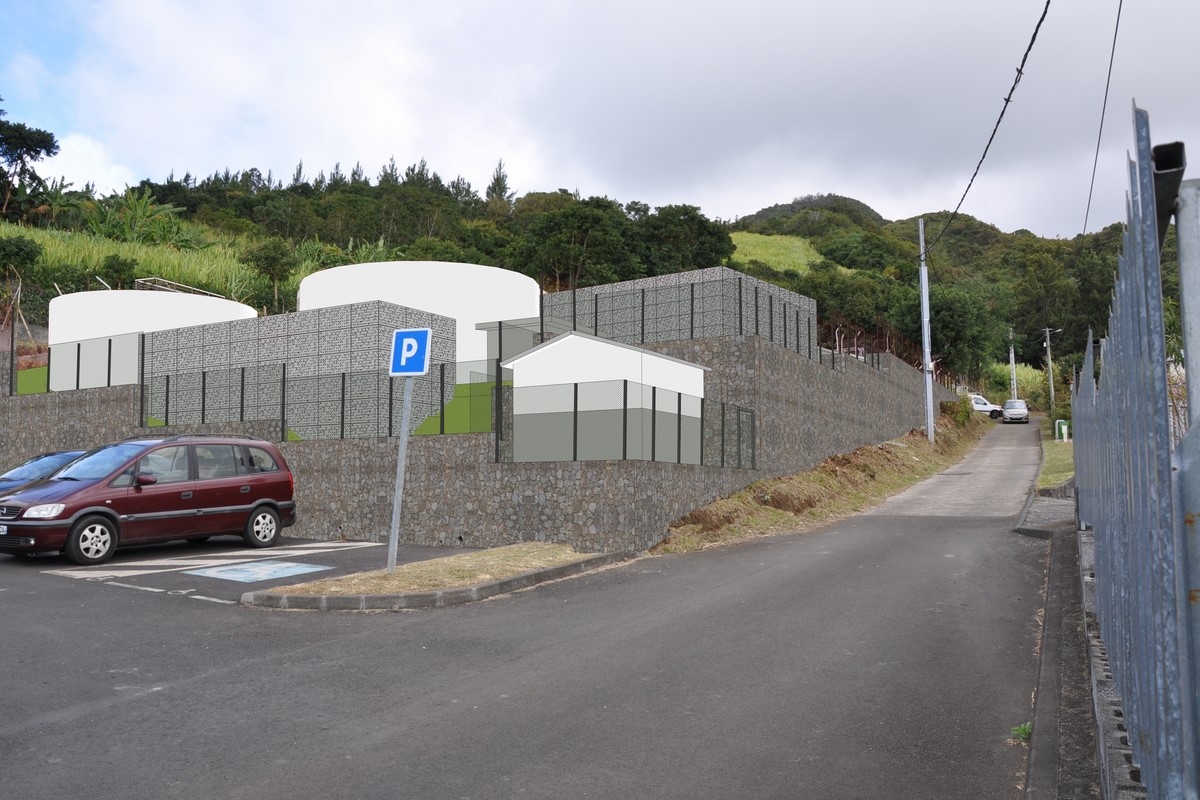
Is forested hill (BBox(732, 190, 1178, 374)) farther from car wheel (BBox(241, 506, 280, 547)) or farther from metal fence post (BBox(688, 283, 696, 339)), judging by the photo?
car wheel (BBox(241, 506, 280, 547))

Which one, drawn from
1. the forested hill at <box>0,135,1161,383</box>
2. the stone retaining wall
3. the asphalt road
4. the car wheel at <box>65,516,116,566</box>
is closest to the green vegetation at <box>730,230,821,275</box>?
the forested hill at <box>0,135,1161,383</box>

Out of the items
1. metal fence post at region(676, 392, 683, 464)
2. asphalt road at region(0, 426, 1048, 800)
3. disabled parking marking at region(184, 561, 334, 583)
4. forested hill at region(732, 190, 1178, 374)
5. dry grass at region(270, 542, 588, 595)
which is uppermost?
forested hill at region(732, 190, 1178, 374)

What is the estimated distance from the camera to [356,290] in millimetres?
27078

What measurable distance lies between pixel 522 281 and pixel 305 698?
22.1 meters

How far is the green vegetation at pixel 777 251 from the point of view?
310ft

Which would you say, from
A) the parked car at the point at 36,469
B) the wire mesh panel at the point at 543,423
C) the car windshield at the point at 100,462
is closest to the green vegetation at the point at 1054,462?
the wire mesh panel at the point at 543,423

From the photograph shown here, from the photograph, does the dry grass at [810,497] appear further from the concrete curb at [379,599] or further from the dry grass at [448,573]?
the concrete curb at [379,599]

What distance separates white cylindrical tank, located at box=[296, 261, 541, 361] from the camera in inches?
1032

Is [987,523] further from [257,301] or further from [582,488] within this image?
[257,301]

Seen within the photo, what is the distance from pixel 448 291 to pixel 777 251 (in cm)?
8429

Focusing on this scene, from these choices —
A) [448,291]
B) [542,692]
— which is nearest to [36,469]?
[448,291]

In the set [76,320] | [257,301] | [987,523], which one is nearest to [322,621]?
[987,523]

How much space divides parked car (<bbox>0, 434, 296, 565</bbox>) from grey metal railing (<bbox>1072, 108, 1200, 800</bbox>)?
13646 millimetres

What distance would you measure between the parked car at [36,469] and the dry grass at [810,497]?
11.0 meters
